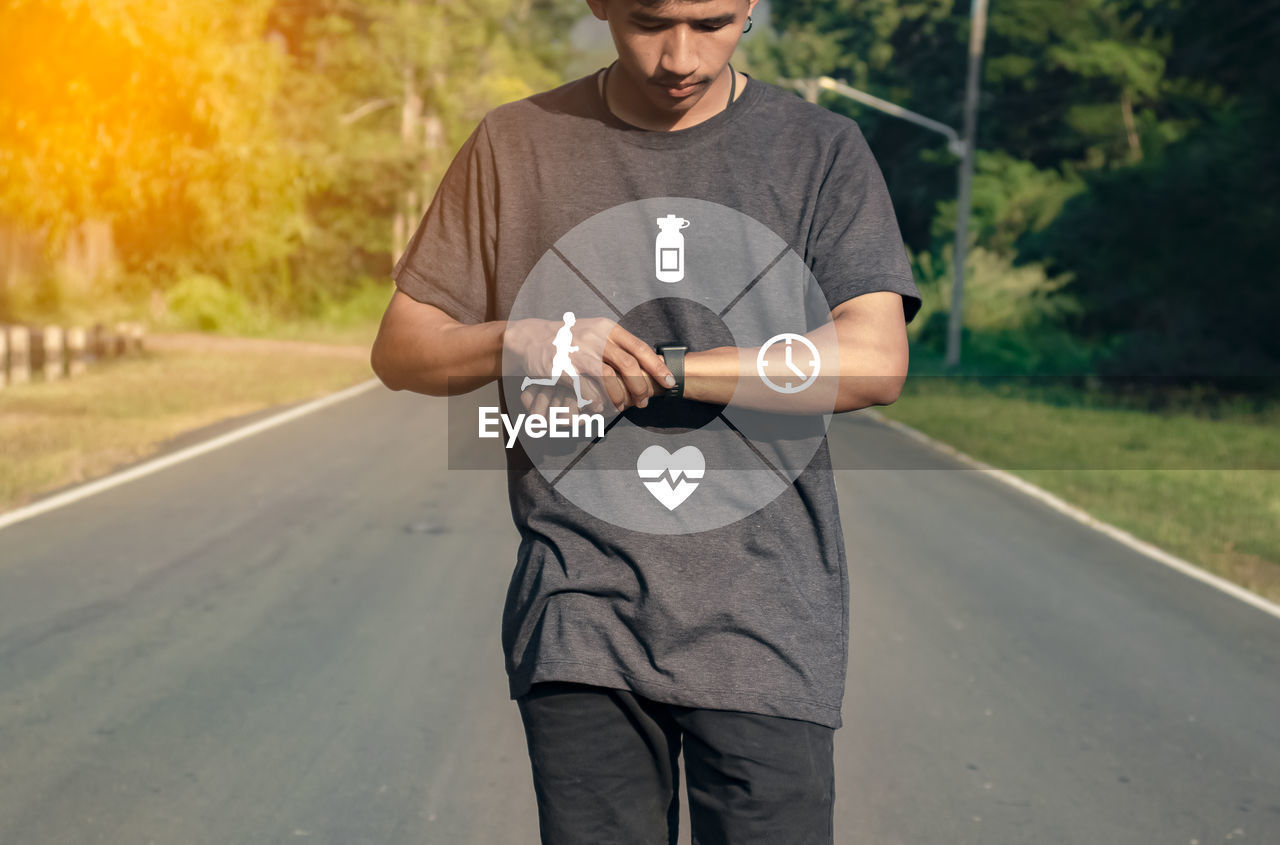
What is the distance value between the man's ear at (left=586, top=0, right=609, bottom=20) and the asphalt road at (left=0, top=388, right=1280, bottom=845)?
9.55 feet

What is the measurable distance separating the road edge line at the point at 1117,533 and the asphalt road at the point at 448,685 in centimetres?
16

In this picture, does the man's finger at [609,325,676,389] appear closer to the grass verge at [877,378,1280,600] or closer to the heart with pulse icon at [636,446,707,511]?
the heart with pulse icon at [636,446,707,511]

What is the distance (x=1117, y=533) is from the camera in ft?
33.3

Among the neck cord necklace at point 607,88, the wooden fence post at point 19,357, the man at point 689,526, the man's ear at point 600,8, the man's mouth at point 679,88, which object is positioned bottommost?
the wooden fence post at point 19,357

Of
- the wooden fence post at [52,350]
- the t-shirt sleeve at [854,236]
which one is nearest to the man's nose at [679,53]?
the t-shirt sleeve at [854,236]

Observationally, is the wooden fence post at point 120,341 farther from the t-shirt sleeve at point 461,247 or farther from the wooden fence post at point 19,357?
the t-shirt sleeve at point 461,247

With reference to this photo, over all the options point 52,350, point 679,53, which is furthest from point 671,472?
point 52,350

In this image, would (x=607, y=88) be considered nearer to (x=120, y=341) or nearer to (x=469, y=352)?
(x=469, y=352)

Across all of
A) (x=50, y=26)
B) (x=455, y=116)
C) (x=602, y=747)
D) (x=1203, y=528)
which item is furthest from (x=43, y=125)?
(x=455, y=116)

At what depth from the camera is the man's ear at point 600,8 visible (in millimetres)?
1829

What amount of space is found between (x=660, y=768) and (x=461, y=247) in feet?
2.50

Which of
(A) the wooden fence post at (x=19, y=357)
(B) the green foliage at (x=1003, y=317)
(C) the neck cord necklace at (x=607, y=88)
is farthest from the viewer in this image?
(B) the green foliage at (x=1003, y=317)

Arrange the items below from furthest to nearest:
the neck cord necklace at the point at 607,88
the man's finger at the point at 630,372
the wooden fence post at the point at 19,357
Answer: the wooden fence post at the point at 19,357, the neck cord necklace at the point at 607,88, the man's finger at the point at 630,372

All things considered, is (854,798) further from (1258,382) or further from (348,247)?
(348,247)
